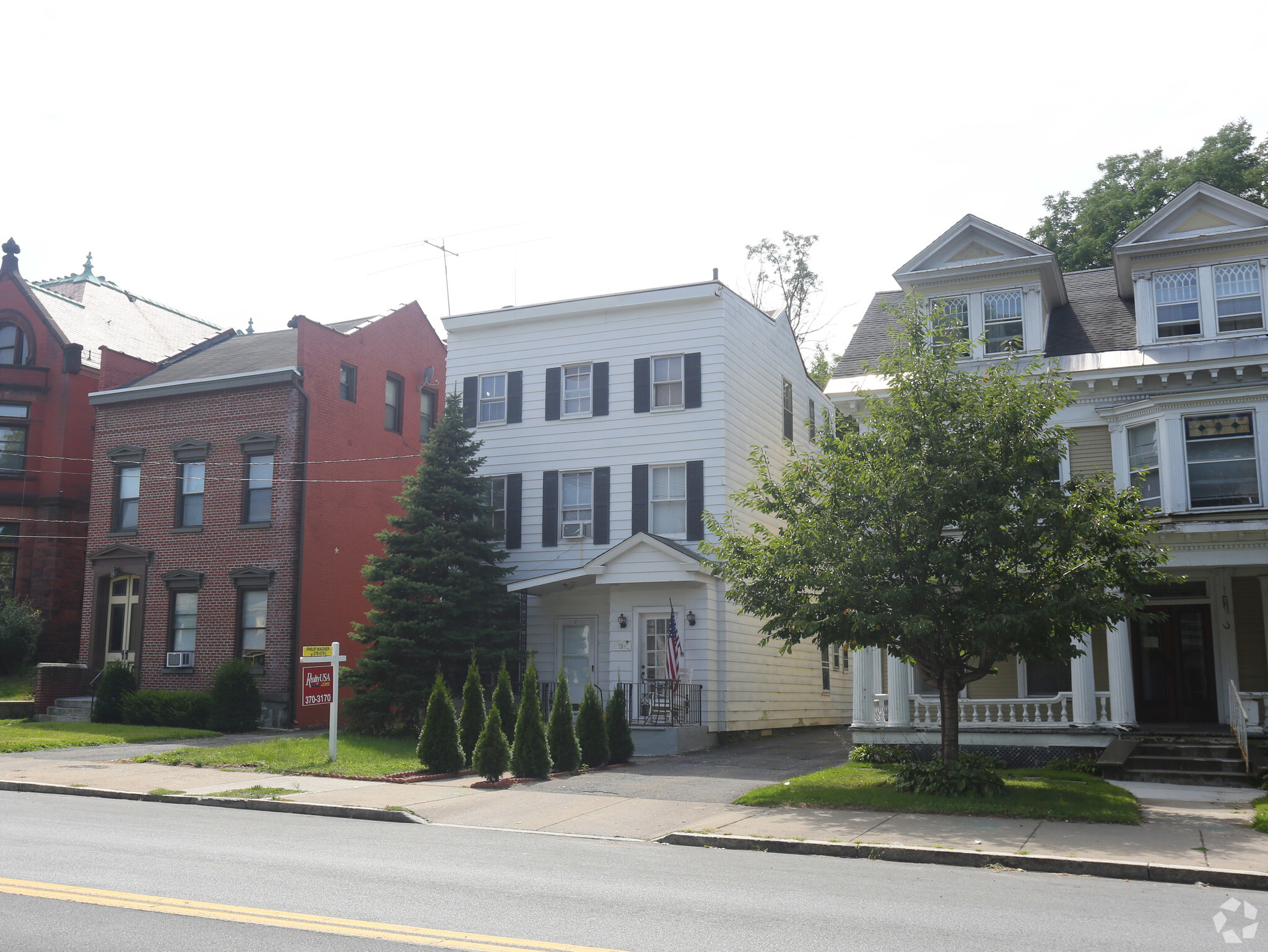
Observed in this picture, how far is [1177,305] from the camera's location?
20.3 metres

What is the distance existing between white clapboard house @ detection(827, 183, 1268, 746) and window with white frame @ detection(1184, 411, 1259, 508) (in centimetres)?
2

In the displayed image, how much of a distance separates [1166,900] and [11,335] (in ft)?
111

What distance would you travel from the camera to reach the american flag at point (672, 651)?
22875 mm

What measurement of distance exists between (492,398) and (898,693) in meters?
12.8

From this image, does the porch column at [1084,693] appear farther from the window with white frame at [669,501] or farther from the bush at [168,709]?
the bush at [168,709]

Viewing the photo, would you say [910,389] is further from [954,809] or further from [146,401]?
[146,401]

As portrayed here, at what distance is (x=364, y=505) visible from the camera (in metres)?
28.6

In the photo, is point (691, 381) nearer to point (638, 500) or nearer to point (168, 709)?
point (638, 500)

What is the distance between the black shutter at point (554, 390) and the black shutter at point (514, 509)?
1679 millimetres

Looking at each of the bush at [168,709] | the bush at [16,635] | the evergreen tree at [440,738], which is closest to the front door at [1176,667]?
the evergreen tree at [440,738]

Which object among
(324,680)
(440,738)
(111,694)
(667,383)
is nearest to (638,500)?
(667,383)

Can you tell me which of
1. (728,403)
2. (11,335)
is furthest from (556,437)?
(11,335)

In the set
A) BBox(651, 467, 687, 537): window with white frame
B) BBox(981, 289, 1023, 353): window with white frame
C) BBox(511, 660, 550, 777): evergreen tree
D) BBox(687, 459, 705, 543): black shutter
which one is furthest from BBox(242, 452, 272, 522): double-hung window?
BBox(981, 289, 1023, 353): window with white frame

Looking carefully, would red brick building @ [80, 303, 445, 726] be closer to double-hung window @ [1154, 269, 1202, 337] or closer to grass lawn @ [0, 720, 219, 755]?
grass lawn @ [0, 720, 219, 755]
